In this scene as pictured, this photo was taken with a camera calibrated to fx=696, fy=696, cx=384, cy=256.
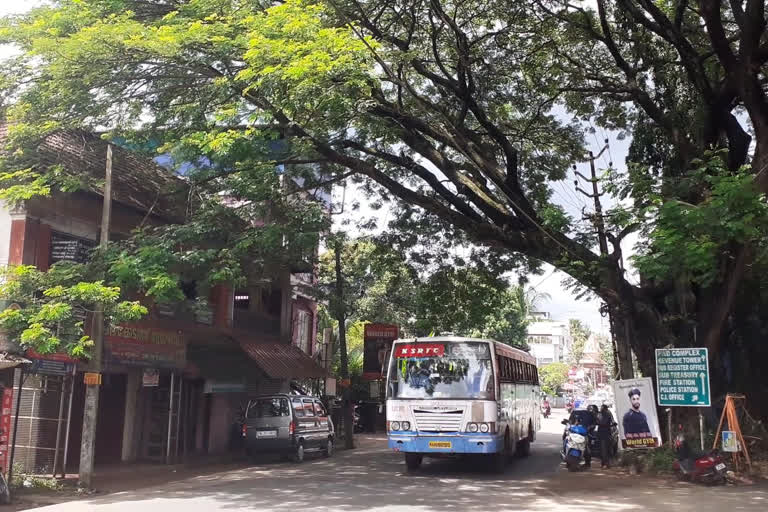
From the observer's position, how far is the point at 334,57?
12.1 metres

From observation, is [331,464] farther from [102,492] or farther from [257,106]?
[257,106]

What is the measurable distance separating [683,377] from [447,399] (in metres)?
4.74

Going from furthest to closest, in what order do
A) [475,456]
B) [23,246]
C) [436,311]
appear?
1. [436,311]
2. [475,456]
3. [23,246]

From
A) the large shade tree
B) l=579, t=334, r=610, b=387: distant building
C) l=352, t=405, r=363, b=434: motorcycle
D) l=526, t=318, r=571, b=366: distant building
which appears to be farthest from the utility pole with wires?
l=526, t=318, r=571, b=366: distant building

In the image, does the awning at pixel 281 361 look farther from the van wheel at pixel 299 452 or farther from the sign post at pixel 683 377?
the sign post at pixel 683 377

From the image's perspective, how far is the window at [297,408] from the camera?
18.6 metres

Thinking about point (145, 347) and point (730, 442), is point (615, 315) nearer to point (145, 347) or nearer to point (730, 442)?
point (730, 442)

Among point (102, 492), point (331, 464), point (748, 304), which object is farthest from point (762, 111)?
point (102, 492)

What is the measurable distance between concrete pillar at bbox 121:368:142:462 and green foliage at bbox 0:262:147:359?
19.4 ft

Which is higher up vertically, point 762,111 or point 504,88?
point 504,88

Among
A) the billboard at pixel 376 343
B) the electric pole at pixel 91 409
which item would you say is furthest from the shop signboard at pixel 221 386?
the electric pole at pixel 91 409

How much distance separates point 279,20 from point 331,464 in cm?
1102

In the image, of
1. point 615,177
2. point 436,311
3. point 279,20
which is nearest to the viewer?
point 279,20

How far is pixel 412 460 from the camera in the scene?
1521 cm
